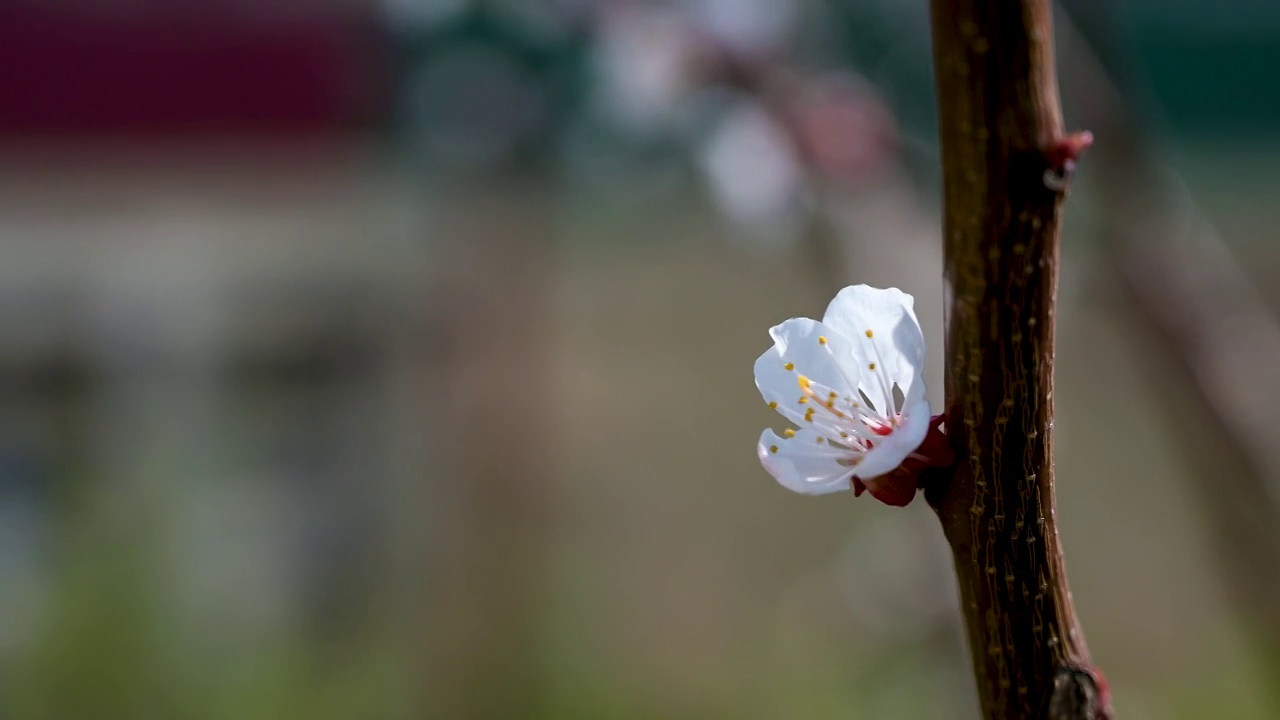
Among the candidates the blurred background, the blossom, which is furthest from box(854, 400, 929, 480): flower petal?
the blurred background

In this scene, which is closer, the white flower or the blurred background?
the white flower

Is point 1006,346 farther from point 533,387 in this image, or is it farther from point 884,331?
point 533,387

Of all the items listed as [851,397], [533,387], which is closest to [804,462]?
[851,397]

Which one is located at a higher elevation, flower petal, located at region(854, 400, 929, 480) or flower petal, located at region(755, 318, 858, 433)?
flower petal, located at region(755, 318, 858, 433)

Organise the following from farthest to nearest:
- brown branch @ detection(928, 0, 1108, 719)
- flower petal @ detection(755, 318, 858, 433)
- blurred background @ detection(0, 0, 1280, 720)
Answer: blurred background @ detection(0, 0, 1280, 720), flower petal @ detection(755, 318, 858, 433), brown branch @ detection(928, 0, 1108, 719)

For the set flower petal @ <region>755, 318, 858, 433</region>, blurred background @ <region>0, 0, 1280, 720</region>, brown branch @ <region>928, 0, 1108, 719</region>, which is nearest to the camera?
brown branch @ <region>928, 0, 1108, 719</region>

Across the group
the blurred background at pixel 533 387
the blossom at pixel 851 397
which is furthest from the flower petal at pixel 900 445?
the blurred background at pixel 533 387

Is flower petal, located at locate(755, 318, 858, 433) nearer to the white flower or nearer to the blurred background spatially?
the white flower

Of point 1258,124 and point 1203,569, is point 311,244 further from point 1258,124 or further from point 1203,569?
point 1258,124

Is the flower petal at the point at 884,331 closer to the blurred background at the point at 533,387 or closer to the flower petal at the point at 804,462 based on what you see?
the flower petal at the point at 804,462

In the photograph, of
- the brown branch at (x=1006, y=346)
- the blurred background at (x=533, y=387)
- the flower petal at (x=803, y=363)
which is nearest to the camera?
the brown branch at (x=1006, y=346)
